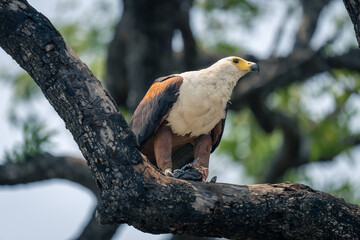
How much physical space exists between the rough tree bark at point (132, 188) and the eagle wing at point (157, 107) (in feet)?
3.66

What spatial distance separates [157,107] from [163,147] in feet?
1.16

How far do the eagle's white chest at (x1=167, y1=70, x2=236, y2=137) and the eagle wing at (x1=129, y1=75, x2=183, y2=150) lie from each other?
55 millimetres

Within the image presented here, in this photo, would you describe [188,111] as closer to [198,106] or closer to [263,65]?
[198,106]

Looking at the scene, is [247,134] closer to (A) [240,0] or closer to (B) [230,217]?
(A) [240,0]

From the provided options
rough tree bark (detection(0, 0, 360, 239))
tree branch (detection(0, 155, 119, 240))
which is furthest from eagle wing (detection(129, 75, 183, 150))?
tree branch (detection(0, 155, 119, 240))

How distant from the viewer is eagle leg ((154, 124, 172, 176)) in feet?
14.9

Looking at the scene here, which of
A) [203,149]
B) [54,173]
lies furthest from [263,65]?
[203,149]

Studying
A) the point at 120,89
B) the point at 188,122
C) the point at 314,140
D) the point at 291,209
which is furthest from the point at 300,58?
the point at 291,209

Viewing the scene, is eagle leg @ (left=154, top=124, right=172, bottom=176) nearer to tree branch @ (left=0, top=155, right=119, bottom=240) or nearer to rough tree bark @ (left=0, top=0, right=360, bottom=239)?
rough tree bark @ (left=0, top=0, right=360, bottom=239)

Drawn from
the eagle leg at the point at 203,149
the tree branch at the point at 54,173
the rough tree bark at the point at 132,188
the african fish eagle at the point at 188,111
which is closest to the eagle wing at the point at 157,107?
the african fish eagle at the point at 188,111

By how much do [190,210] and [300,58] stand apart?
6066 millimetres

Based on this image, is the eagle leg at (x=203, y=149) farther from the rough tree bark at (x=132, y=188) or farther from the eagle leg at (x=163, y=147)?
the rough tree bark at (x=132, y=188)

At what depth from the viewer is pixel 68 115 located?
3.45 meters

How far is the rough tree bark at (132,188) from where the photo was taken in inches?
132
